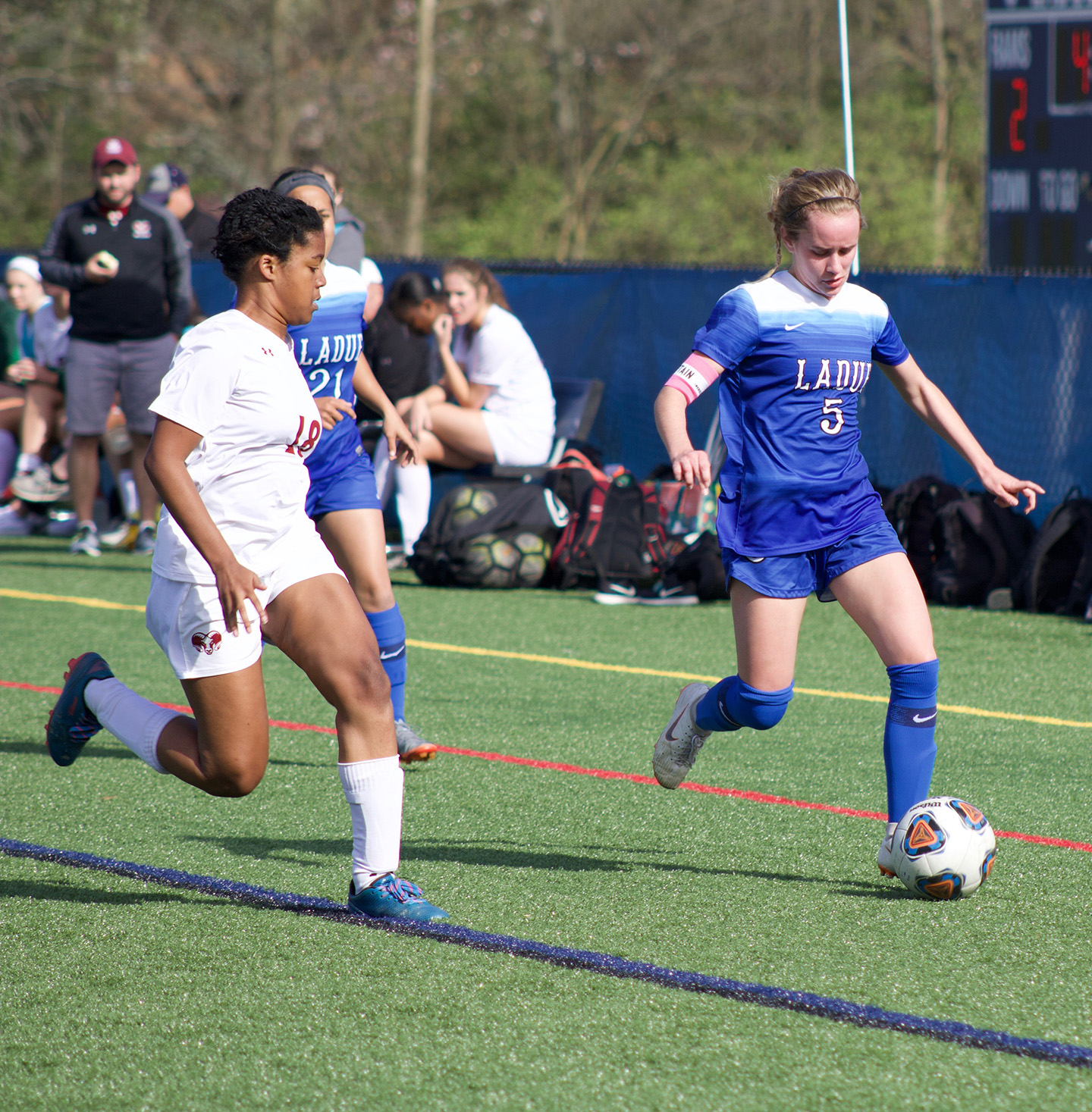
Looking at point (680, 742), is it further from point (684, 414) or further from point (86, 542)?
point (86, 542)

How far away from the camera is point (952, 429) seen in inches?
174

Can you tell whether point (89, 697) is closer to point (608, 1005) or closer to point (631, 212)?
point (608, 1005)

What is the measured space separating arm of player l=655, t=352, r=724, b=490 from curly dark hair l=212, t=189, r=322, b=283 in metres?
0.99

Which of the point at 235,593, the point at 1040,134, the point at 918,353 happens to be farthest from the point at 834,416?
the point at 1040,134

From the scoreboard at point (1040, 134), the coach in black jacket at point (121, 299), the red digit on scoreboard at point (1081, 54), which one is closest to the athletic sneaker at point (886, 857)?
the coach in black jacket at point (121, 299)

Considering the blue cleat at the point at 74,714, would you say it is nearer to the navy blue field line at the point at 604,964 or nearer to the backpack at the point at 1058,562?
the navy blue field line at the point at 604,964

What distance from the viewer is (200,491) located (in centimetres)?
380

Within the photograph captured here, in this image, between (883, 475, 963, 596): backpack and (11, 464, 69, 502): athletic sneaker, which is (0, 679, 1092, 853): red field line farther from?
(11, 464, 69, 502): athletic sneaker

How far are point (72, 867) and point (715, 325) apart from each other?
2.31 m

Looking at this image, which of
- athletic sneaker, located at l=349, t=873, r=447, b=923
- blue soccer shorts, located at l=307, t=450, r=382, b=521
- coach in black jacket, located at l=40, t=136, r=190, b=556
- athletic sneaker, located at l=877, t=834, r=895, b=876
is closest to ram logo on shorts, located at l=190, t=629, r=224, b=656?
athletic sneaker, located at l=349, t=873, r=447, b=923

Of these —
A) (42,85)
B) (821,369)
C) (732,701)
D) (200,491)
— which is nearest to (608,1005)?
(732,701)

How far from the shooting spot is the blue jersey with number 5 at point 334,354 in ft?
17.4

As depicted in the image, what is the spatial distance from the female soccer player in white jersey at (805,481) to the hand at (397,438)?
152cm

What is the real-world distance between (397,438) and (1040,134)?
826cm
